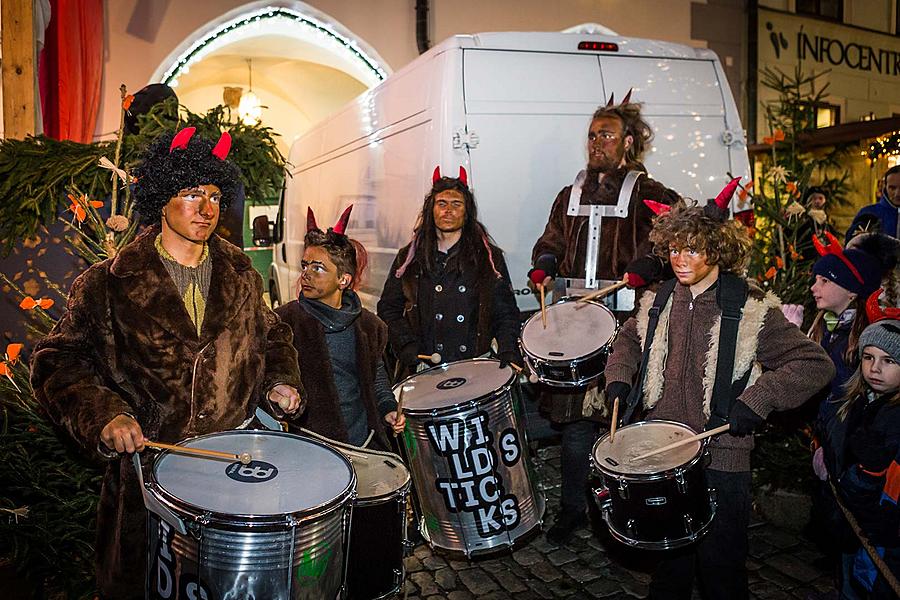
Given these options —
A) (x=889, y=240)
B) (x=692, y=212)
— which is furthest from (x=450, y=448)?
(x=889, y=240)

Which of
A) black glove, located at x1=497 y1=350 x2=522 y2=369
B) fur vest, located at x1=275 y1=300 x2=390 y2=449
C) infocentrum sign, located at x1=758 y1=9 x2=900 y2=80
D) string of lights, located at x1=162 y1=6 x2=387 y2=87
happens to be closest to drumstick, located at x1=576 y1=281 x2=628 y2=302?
black glove, located at x1=497 y1=350 x2=522 y2=369

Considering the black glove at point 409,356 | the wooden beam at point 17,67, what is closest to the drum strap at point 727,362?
the black glove at point 409,356

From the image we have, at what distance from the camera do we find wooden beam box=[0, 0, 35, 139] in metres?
5.52

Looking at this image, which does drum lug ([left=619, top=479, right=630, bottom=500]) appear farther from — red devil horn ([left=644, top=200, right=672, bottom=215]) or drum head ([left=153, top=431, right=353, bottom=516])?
red devil horn ([left=644, top=200, right=672, bottom=215])

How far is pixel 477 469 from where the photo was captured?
3652 mm

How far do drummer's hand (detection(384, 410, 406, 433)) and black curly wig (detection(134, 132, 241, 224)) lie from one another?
1.25 m

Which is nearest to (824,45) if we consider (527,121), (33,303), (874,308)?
(527,121)

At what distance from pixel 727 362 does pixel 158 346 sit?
7.27 ft

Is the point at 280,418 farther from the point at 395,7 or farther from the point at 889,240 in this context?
the point at 395,7

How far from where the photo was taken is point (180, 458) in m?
2.55

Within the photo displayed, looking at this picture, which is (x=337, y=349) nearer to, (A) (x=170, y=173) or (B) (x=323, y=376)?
(B) (x=323, y=376)

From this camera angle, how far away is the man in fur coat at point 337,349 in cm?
378

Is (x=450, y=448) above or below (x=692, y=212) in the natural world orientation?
below

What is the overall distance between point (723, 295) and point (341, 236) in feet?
5.97
